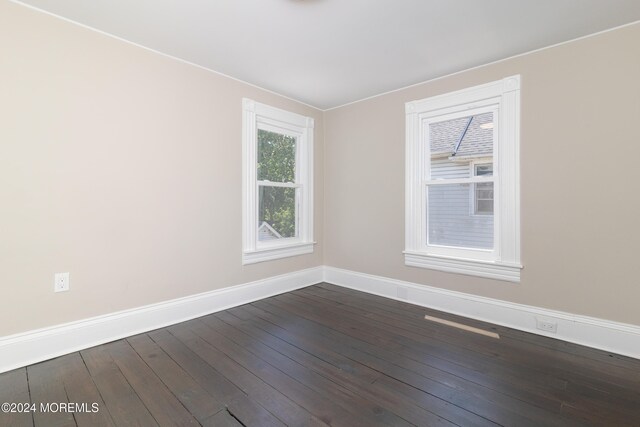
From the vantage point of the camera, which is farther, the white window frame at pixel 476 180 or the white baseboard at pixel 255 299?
the white window frame at pixel 476 180

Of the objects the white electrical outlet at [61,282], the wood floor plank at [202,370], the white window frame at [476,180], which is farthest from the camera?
the white window frame at [476,180]

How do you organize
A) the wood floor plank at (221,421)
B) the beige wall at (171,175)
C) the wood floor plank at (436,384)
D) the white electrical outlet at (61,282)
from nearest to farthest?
1. the wood floor plank at (221,421)
2. the wood floor plank at (436,384)
3. the beige wall at (171,175)
4. the white electrical outlet at (61,282)

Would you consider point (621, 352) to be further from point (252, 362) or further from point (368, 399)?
point (252, 362)

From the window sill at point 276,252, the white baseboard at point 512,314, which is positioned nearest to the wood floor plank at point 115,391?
the window sill at point 276,252

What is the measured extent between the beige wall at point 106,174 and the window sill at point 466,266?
2.10 m

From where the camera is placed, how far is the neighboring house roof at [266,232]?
12.3 feet

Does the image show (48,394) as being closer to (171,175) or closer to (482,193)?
(171,175)

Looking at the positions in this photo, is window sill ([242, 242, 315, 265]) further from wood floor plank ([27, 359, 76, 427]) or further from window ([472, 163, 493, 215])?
window ([472, 163, 493, 215])

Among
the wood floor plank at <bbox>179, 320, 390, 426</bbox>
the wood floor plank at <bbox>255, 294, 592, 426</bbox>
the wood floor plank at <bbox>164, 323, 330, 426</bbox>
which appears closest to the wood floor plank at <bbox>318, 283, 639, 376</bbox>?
the wood floor plank at <bbox>255, 294, 592, 426</bbox>

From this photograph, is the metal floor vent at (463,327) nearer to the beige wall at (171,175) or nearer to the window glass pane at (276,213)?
the beige wall at (171,175)

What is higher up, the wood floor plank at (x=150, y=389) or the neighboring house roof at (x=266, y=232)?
the neighboring house roof at (x=266, y=232)

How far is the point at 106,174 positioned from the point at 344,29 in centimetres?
229

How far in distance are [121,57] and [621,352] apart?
15.5 ft

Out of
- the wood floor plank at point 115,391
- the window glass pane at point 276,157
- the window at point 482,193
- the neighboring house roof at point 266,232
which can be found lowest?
the wood floor plank at point 115,391
